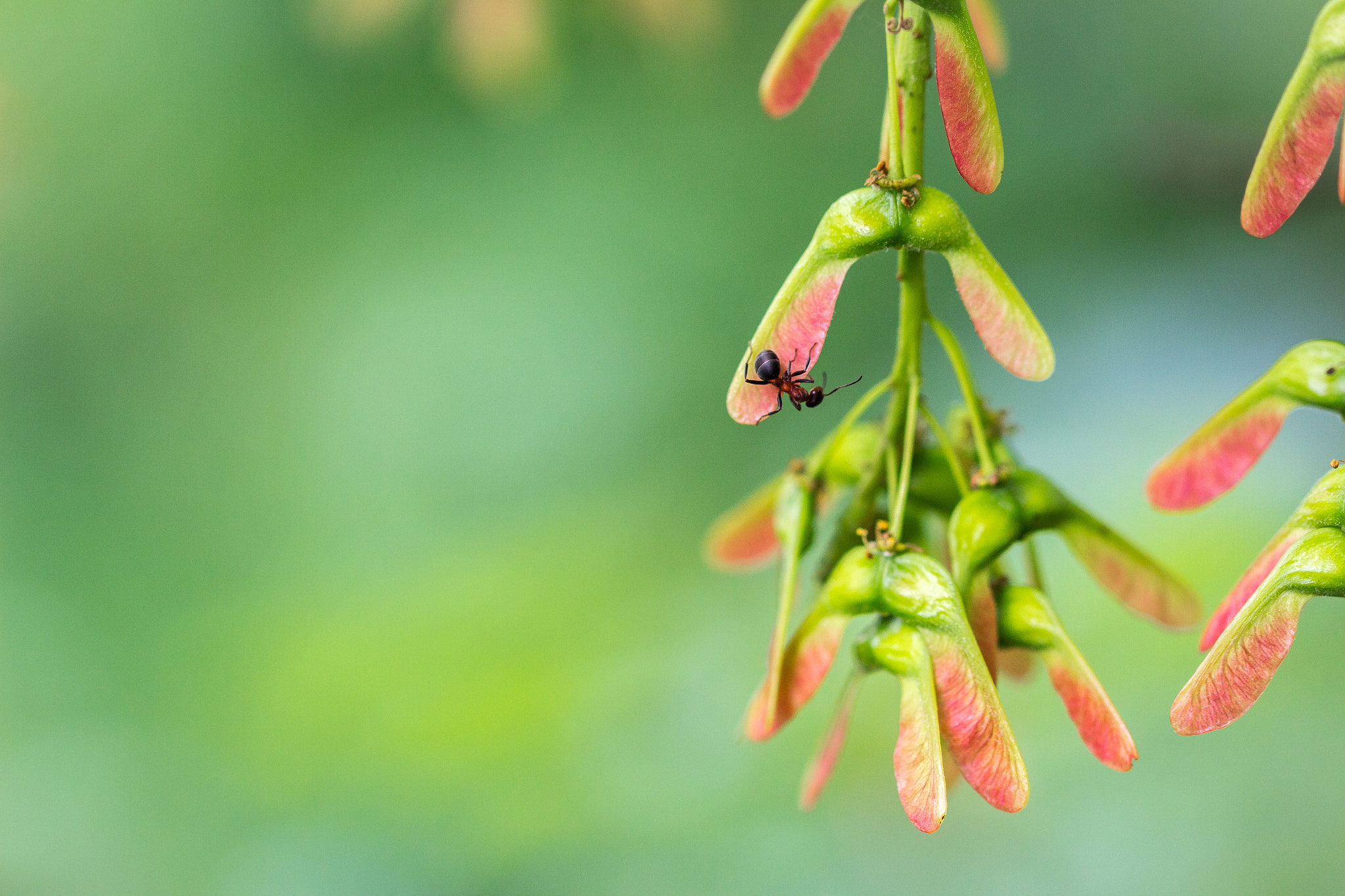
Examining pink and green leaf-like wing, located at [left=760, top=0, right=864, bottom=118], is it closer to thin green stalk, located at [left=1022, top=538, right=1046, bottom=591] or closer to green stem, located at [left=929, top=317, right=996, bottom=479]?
green stem, located at [left=929, top=317, right=996, bottom=479]

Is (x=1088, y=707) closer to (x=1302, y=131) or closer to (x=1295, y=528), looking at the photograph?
(x=1295, y=528)

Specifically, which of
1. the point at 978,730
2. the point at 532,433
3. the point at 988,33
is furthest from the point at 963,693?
the point at 532,433

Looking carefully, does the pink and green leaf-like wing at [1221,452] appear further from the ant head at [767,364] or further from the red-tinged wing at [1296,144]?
the ant head at [767,364]

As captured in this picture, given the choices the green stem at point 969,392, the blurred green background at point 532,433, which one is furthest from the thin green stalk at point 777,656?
the blurred green background at point 532,433

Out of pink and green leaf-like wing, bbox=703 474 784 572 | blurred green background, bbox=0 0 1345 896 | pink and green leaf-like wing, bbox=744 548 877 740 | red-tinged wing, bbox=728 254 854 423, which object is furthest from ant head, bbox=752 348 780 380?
blurred green background, bbox=0 0 1345 896

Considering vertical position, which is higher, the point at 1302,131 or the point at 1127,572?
the point at 1302,131

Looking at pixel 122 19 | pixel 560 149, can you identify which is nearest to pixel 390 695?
pixel 560 149
